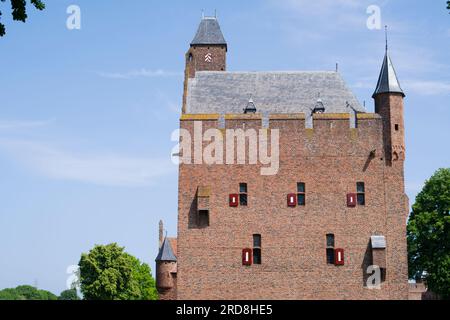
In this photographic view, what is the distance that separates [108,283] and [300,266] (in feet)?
71.6

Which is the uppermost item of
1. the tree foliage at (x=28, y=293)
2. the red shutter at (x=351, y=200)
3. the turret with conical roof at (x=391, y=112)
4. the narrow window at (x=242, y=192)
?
the turret with conical roof at (x=391, y=112)

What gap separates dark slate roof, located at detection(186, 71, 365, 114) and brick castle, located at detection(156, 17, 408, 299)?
35.9 inches

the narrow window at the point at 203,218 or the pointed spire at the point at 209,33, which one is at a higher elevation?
the pointed spire at the point at 209,33

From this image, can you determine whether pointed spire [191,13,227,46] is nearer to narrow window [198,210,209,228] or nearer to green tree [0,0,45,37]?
narrow window [198,210,209,228]

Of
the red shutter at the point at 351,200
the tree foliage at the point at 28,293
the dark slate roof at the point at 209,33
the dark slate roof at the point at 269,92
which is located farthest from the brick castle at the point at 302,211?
the tree foliage at the point at 28,293

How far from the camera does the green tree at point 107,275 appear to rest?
4688cm

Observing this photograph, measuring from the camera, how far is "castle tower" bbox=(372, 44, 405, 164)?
29203 millimetres

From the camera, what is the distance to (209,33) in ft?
123

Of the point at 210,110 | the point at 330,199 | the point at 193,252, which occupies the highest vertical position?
the point at 210,110

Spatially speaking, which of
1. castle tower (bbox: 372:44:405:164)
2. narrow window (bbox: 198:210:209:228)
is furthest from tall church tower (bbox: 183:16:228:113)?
castle tower (bbox: 372:44:405:164)

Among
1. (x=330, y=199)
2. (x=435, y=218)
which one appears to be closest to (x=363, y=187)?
(x=330, y=199)

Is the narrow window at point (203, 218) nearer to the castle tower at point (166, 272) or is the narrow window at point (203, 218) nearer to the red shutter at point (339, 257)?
the red shutter at point (339, 257)
